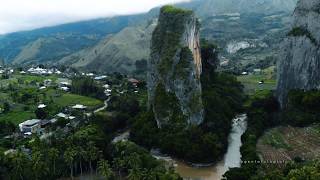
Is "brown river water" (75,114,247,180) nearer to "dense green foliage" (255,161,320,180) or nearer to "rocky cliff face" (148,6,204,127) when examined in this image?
"rocky cliff face" (148,6,204,127)

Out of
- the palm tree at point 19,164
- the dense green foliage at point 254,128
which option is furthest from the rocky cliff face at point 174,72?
the palm tree at point 19,164

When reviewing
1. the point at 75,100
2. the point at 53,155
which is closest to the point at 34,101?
the point at 75,100

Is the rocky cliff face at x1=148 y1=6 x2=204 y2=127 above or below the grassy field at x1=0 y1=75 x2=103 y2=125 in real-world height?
above

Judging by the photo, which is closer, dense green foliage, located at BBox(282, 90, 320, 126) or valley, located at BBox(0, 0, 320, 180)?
valley, located at BBox(0, 0, 320, 180)

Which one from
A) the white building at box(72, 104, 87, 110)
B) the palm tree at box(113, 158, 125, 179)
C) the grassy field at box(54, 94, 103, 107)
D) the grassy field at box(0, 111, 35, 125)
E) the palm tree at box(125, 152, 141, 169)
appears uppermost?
the palm tree at box(125, 152, 141, 169)

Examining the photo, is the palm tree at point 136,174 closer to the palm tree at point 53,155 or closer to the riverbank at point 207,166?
the riverbank at point 207,166

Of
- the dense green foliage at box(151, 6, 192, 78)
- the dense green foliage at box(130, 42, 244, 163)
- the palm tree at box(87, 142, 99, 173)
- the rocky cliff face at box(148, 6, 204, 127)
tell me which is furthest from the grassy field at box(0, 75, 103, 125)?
the palm tree at box(87, 142, 99, 173)

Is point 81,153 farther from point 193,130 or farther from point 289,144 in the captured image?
point 289,144

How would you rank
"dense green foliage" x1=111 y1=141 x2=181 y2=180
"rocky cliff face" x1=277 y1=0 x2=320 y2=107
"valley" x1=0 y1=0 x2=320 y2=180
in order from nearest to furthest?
"dense green foliage" x1=111 y1=141 x2=181 y2=180, "valley" x1=0 y1=0 x2=320 y2=180, "rocky cliff face" x1=277 y1=0 x2=320 y2=107

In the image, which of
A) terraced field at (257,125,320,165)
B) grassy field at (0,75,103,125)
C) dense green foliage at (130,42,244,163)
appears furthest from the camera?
grassy field at (0,75,103,125)
